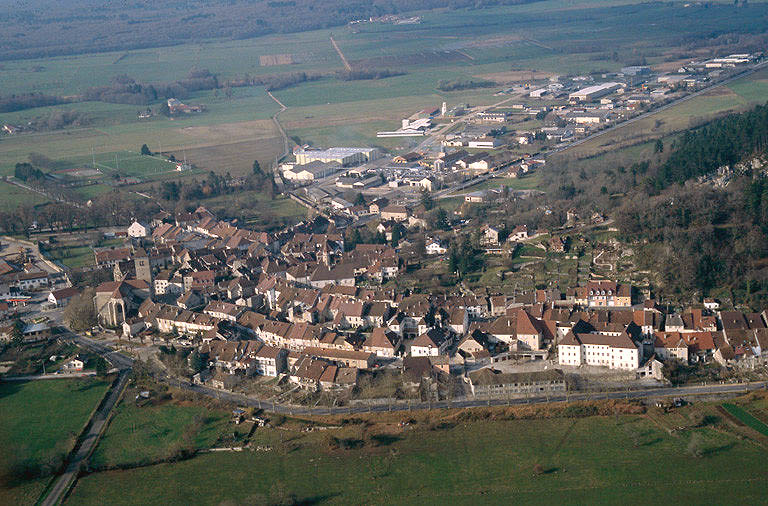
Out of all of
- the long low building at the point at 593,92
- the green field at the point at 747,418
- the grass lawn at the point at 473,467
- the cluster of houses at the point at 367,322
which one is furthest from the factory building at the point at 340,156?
the green field at the point at 747,418

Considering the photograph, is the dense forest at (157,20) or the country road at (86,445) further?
the dense forest at (157,20)

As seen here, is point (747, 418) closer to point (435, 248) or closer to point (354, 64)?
point (435, 248)

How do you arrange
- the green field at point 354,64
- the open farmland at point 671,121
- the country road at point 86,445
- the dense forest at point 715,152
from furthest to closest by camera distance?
the green field at point 354,64 → the open farmland at point 671,121 → the dense forest at point 715,152 → the country road at point 86,445

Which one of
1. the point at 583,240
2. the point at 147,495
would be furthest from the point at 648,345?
the point at 147,495

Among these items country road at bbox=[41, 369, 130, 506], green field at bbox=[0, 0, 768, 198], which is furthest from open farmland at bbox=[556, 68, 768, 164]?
country road at bbox=[41, 369, 130, 506]

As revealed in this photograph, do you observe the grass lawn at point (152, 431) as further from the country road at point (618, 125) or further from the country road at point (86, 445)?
the country road at point (618, 125)

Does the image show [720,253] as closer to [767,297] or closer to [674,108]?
[767,297]
